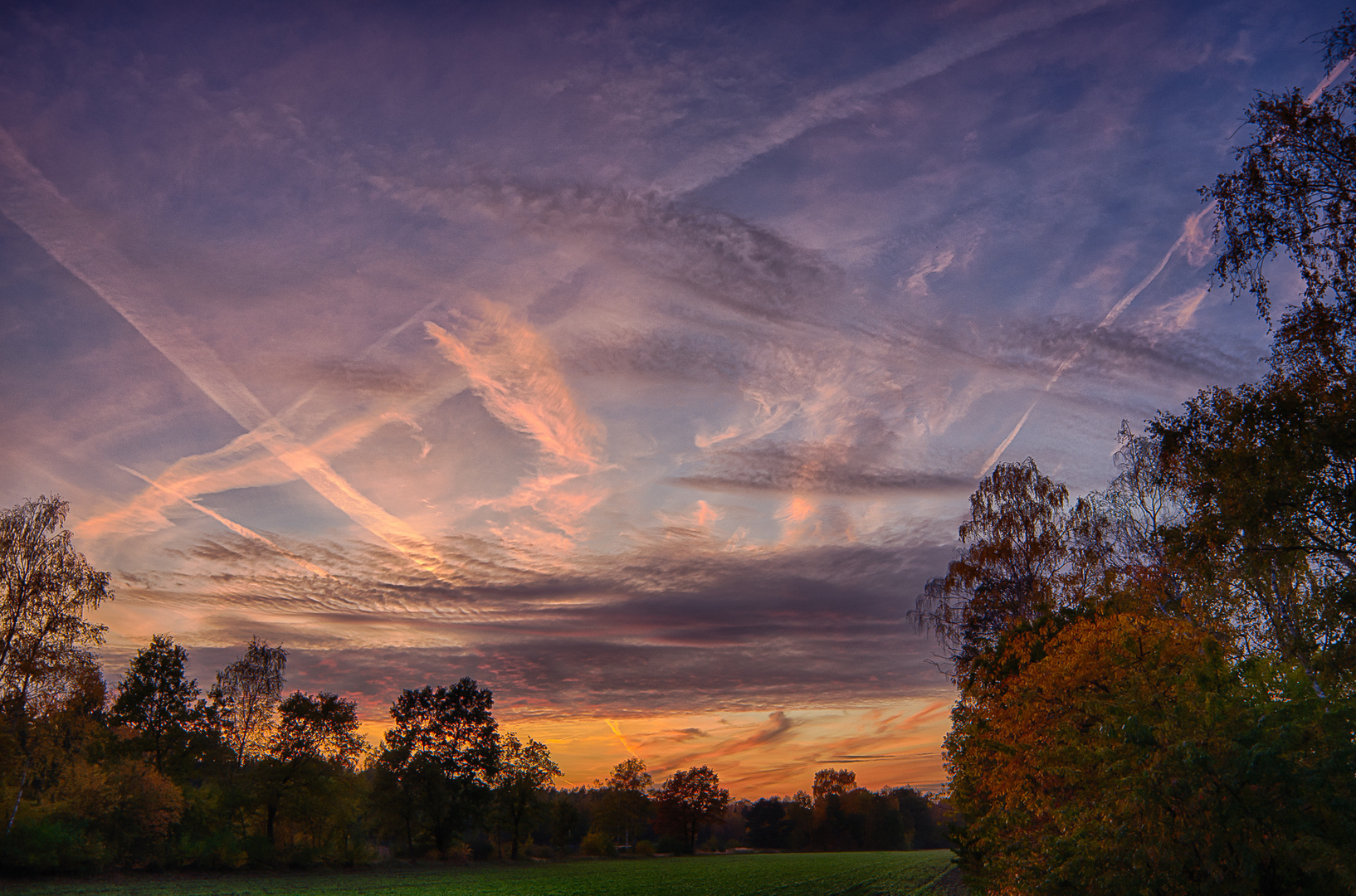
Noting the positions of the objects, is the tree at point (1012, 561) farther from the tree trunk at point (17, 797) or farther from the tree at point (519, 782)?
the tree at point (519, 782)

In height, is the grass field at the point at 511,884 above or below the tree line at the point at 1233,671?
below

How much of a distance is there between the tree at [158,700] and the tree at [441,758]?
67.1 ft

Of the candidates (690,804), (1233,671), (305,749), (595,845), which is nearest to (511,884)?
(305,749)

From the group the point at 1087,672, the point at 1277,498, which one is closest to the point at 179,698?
the point at 1087,672

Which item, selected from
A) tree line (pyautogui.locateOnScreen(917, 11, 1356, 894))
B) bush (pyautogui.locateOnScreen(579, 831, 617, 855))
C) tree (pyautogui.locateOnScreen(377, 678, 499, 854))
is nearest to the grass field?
tree (pyautogui.locateOnScreen(377, 678, 499, 854))

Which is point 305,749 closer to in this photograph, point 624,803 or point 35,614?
point 35,614

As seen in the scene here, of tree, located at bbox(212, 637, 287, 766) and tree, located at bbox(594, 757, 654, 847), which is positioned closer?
tree, located at bbox(212, 637, 287, 766)

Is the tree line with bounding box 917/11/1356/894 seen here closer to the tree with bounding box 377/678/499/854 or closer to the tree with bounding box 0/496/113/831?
the tree with bounding box 0/496/113/831

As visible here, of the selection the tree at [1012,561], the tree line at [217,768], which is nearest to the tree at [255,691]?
the tree line at [217,768]

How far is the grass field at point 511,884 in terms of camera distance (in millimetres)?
37438

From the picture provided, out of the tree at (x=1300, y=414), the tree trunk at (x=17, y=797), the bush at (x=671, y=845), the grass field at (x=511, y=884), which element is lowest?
the bush at (x=671, y=845)

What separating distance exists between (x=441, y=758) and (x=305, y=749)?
25945mm

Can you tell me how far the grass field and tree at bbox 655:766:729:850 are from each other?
80.4 meters

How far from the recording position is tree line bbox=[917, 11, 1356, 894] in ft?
32.1
